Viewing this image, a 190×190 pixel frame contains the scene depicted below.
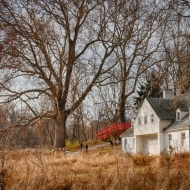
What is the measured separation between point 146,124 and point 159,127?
243cm

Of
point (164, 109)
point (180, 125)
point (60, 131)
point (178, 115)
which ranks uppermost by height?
point (164, 109)

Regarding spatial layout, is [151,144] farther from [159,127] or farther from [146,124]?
[159,127]

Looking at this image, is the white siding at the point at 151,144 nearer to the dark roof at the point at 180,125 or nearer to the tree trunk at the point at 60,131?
the dark roof at the point at 180,125

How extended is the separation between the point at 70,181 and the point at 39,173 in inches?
28.4

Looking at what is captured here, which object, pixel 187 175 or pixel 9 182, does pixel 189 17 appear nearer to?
pixel 187 175

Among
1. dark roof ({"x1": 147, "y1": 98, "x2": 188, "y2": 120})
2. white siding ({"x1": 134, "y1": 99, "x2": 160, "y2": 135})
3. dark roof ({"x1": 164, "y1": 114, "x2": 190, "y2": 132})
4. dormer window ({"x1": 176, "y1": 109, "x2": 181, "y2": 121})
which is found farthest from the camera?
white siding ({"x1": 134, "y1": 99, "x2": 160, "y2": 135})

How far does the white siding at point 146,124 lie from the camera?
3088 centimetres

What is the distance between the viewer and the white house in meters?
27.7

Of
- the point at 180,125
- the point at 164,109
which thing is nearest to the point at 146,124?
the point at 164,109

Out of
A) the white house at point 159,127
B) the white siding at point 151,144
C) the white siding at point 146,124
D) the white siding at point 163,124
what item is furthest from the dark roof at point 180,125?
the white siding at point 151,144

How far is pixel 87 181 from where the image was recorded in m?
7.54

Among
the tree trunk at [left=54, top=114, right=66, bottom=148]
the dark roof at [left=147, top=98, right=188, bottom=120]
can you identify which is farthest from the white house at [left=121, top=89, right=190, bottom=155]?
the tree trunk at [left=54, top=114, right=66, bottom=148]

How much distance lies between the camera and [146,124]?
32438 mm

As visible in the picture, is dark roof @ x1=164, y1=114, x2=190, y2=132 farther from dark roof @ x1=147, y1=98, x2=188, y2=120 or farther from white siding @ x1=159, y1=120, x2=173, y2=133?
dark roof @ x1=147, y1=98, x2=188, y2=120
